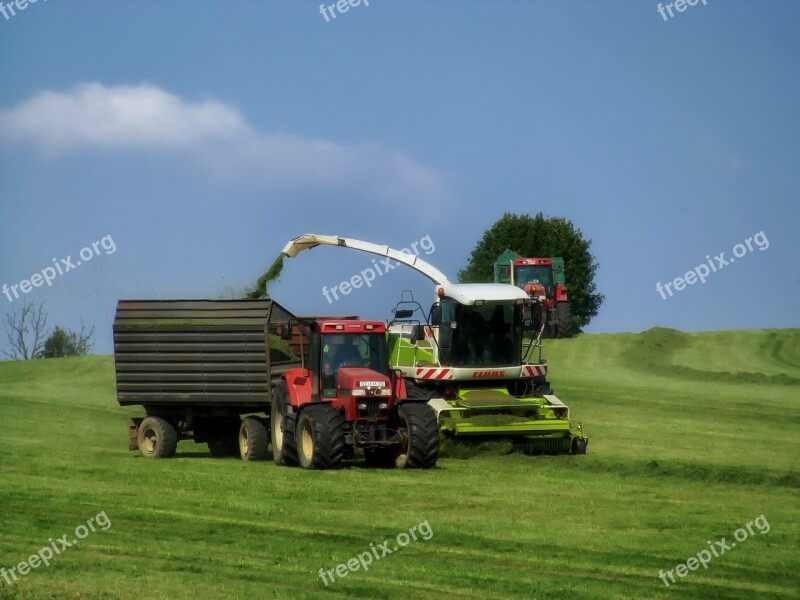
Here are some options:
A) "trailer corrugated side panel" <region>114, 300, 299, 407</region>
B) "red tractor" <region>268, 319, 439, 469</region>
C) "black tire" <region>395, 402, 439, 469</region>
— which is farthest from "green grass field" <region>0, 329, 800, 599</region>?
"trailer corrugated side panel" <region>114, 300, 299, 407</region>

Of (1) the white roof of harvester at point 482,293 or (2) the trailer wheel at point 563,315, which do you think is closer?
(1) the white roof of harvester at point 482,293

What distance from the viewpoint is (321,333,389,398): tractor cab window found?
61.3 ft

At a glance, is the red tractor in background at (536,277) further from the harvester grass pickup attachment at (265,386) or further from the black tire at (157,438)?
the black tire at (157,438)

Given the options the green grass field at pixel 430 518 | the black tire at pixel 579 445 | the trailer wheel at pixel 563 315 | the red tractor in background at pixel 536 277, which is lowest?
the green grass field at pixel 430 518

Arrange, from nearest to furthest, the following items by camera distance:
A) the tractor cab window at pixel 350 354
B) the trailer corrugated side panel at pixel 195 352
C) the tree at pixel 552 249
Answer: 1. the tractor cab window at pixel 350 354
2. the trailer corrugated side panel at pixel 195 352
3. the tree at pixel 552 249

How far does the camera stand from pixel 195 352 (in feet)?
69.1

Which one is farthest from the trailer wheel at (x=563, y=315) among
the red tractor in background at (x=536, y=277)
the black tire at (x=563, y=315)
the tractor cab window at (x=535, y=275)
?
the tractor cab window at (x=535, y=275)

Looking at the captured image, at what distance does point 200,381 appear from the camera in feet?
69.0

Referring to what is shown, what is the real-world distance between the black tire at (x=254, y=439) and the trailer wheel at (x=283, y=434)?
76 centimetres

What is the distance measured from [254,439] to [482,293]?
430cm

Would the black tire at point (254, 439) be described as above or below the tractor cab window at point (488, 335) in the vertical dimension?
below

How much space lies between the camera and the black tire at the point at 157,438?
21656 mm

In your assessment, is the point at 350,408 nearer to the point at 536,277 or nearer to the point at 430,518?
the point at 430,518

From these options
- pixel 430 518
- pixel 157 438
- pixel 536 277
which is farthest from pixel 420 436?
pixel 536 277
